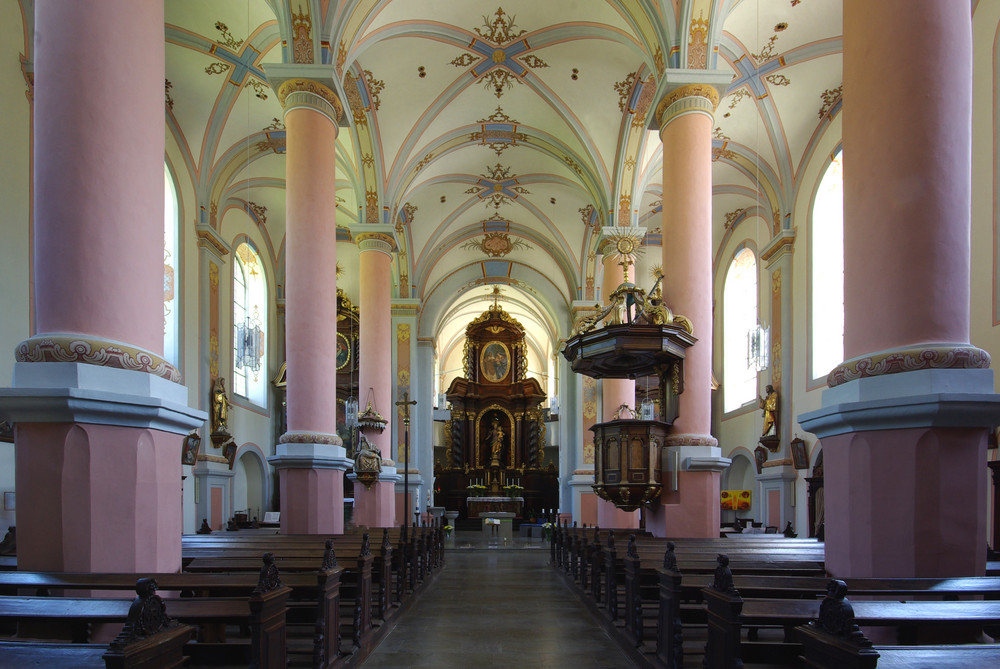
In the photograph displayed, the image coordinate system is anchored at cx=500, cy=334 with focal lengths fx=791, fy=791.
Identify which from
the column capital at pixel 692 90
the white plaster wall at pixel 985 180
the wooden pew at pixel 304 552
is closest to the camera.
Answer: the wooden pew at pixel 304 552

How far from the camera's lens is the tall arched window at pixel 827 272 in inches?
585

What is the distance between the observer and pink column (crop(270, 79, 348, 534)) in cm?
936

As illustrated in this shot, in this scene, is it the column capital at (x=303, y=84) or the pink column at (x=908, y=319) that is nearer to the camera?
the pink column at (x=908, y=319)

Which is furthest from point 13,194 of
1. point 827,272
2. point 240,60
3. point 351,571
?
point 827,272

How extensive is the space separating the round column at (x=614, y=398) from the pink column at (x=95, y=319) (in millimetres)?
11824

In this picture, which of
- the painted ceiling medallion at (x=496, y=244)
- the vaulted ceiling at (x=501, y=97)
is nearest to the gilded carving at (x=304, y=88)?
the vaulted ceiling at (x=501, y=97)

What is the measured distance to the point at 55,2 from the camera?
170 inches

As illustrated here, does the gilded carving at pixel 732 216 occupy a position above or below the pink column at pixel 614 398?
above

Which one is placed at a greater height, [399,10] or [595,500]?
[399,10]

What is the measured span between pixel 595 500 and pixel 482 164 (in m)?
9.14

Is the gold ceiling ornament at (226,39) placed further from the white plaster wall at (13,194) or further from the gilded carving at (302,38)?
the white plaster wall at (13,194)

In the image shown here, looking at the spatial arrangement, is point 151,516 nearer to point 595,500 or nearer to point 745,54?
point 745,54

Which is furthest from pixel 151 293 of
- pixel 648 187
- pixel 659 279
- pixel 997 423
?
pixel 648 187

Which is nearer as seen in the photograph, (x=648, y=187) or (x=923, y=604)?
(x=923, y=604)
